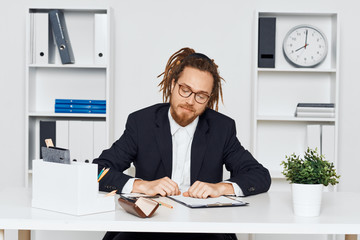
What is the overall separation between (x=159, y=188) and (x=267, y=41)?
1.95 m

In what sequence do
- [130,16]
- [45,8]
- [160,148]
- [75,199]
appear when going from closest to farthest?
[75,199] → [160,148] → [45,8] → [130,16]

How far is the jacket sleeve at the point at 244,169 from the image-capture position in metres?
2.10

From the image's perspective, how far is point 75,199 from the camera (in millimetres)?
1638

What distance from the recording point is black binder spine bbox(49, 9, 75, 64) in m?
3.61

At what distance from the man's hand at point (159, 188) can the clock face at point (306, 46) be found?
2.03 metres

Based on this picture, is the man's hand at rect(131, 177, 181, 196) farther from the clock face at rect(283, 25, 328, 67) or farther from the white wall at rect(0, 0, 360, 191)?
the clock face at rect(283, 25, 328, 67)

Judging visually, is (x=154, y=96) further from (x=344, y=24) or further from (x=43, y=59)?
(x=344, y=24)

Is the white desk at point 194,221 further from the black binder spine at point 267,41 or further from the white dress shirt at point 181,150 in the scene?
the black binder spine at point 267,41

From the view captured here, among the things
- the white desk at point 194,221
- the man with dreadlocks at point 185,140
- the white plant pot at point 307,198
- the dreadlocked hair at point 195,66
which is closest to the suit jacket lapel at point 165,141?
the man with dreadlocks at point 185,140

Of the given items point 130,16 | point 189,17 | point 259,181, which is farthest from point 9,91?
point 259,181

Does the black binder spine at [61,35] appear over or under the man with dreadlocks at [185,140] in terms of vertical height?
over

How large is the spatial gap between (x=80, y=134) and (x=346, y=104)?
192 cm

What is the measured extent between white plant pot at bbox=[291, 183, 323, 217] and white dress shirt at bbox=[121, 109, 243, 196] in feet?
2.73

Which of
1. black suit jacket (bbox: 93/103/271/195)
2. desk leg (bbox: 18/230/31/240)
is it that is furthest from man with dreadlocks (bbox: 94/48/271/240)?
desk leg (bbox: 18/230/31/240)
